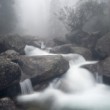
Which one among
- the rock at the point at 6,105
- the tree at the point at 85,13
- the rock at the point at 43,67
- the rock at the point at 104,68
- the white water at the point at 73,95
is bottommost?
the white water at the point at 73,95

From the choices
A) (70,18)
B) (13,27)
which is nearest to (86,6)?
(70,18)

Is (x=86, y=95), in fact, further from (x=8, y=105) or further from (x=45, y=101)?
(x=8, y=105)

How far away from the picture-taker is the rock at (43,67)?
14.6 meters

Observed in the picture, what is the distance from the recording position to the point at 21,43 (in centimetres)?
1998

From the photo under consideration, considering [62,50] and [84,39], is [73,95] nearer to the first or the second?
[62,50]

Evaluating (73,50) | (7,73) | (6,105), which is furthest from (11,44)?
(6,105)

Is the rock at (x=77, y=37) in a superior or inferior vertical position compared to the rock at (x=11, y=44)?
inferior

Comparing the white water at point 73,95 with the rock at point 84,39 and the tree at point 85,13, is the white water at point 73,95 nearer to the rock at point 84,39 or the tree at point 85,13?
the rock at point 84,39

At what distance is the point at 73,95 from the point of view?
561 inches

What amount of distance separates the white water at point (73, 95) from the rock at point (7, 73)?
117 cm

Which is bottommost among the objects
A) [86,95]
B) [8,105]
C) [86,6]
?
[86,95]

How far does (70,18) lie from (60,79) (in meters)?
12.3

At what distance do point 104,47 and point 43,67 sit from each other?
6.25 m

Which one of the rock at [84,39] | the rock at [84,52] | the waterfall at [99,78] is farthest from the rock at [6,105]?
the rock at [84,39]
